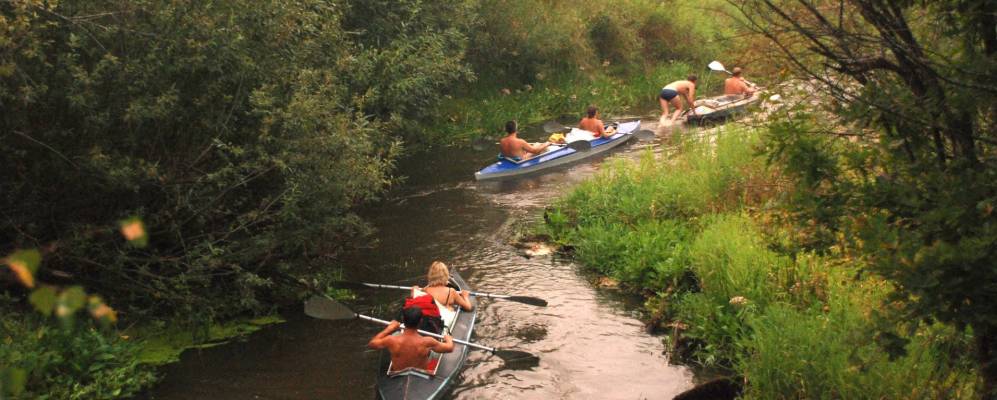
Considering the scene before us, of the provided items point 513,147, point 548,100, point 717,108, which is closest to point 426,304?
point 513,147

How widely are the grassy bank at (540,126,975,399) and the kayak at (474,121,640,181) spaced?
250 centimetres

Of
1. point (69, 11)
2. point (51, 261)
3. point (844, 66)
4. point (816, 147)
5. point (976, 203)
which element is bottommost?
point (51, 261)

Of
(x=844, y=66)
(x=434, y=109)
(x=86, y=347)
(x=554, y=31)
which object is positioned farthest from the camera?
(x=554, y=31)

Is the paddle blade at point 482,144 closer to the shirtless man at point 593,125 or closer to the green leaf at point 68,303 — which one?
the shirtless man at point 593,125

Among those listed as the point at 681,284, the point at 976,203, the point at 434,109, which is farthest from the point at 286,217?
the point at 434,109

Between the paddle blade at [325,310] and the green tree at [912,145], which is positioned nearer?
the green tree at [912,145]

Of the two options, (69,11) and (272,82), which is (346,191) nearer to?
(272,82)

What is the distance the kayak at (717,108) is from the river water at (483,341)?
23.4 ft

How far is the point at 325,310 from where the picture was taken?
8461mm

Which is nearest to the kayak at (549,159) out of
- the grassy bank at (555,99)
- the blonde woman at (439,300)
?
the grassy bank at (555,99)

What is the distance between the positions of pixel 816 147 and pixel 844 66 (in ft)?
1.39

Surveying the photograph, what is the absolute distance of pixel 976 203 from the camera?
3.69 metres

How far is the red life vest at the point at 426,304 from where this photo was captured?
8031 millimetres

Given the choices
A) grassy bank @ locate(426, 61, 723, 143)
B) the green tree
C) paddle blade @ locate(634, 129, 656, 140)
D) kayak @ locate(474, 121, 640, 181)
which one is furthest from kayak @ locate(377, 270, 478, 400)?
grassy bank @ locate(426, 61, 723, 143)
